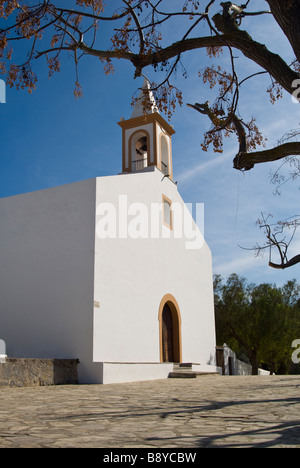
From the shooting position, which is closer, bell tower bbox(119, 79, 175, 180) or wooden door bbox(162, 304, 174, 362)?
wooden door bbox(162, 304, 174, 362)

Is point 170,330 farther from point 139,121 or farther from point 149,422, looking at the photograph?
point 149,422

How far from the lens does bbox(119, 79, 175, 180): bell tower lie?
14.3m

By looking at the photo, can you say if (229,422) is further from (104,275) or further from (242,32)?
(104,275)

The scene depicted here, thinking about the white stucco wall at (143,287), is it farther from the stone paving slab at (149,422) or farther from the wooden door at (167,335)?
the stone paving slab at (149,422)

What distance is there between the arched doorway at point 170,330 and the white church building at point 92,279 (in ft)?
0.10

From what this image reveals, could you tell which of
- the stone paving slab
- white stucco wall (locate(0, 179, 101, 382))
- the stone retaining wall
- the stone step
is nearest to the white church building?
white stucco wall (locate(0, 179, 101, 382))

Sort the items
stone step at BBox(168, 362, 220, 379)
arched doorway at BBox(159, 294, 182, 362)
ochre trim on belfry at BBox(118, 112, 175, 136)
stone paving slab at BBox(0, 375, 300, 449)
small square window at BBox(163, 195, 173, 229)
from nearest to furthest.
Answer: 1. stone paving slab at BBox(0, 375, 300, 449)
2. stone step at BBox(168, 362, 220, 379)
3. arched doorway at BBox(159, 294, 182, 362)
4. small square window at BBox(163, 195, 173, 229)
5. ochre trim on belfry at BBox(118, 112, 175, 136)

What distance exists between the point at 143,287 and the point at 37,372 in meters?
4.53

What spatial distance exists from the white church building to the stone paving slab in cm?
345

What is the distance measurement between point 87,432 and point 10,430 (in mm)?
599

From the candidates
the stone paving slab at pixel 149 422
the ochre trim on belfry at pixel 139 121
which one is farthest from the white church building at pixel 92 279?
the stone paving slab at pixel 149 422

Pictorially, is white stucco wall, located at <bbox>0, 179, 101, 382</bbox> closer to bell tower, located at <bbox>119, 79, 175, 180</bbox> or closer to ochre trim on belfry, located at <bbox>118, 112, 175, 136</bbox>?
bell tower, located at <bbox>119, 79, 175, 180</bbox>

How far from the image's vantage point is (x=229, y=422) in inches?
135

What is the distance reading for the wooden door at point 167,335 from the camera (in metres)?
12.9
